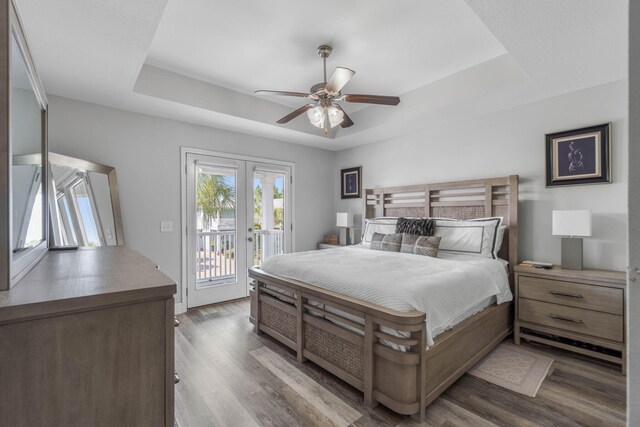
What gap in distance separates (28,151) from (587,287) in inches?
148

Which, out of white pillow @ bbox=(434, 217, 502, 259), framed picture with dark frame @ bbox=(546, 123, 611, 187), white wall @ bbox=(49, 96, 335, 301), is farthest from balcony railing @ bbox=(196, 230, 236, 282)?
framed picture with dark frame @ bbox=(546, 123, 611, 187)

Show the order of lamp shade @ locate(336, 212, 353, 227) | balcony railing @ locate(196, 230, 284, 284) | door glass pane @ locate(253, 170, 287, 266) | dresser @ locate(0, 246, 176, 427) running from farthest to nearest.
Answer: lamp shade @ locate(336, 212, 353, 227)
door glass pane @ locate(253, 170, 287, 266)
balcony railing @ locate(196, 230, 284, 284)
dresser @ locate(0, 246, 176, 427)

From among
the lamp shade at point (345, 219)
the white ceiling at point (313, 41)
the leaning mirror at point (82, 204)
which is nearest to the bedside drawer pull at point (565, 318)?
the white ceiling at point (313, 41)

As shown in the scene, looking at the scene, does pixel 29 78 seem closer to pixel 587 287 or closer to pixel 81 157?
pixel 81 157

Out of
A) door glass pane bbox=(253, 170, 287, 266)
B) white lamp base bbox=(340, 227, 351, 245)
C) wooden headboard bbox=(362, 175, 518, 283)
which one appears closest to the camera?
wooden headboard bbox=(362, 175, 518, 283)

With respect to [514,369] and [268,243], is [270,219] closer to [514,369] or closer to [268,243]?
[268,243]

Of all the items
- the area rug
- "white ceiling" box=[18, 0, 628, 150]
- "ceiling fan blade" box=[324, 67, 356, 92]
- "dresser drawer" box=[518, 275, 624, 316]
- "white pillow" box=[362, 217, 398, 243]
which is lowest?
the area rug

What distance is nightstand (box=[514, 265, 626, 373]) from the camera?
7.92 ft

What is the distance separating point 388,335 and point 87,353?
61.6 inches

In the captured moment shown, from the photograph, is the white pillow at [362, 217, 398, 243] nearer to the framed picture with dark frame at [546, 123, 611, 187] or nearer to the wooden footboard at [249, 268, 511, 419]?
the wooden footboard at [249, 268, 511, 419]

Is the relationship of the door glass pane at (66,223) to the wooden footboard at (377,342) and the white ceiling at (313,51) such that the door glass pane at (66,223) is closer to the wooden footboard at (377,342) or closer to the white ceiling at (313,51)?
the white ceiling at (313,51)

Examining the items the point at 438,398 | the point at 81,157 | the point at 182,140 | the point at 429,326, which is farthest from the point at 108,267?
the point at 182,140

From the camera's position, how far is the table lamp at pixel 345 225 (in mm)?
4895

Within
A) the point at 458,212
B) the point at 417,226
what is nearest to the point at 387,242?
the point at 417,226
